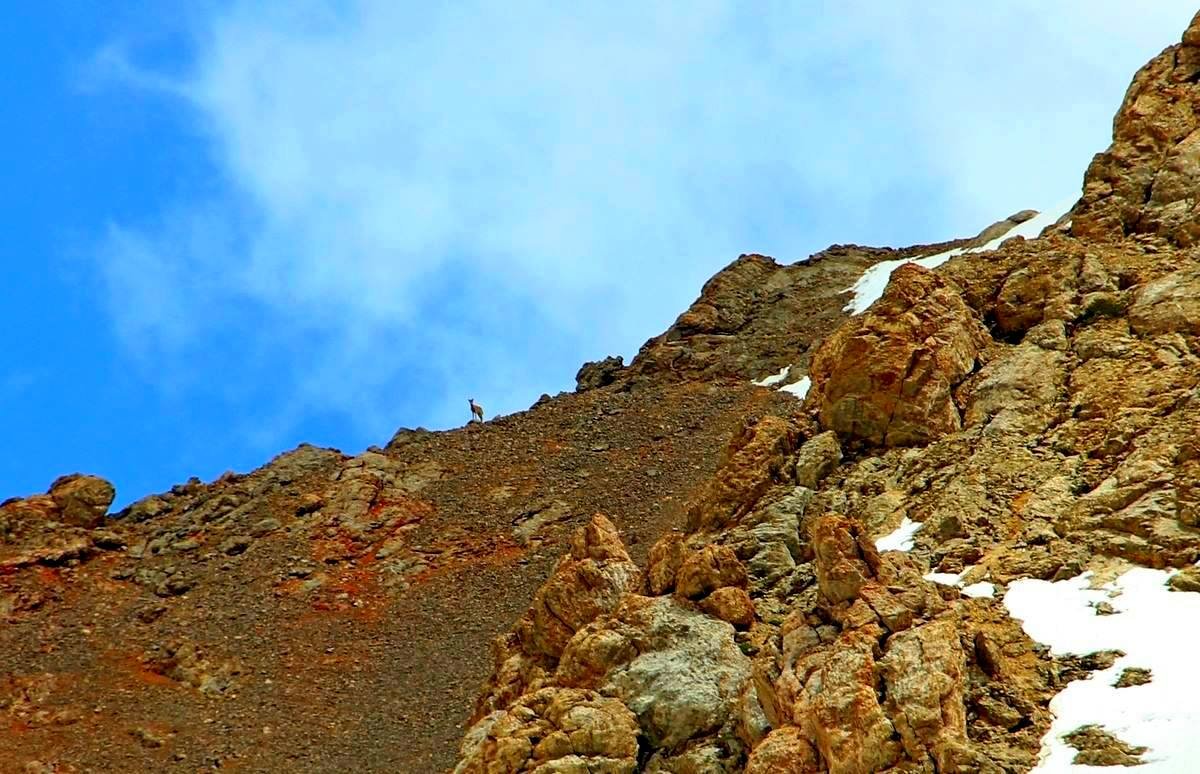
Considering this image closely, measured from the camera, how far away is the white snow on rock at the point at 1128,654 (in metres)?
15.5

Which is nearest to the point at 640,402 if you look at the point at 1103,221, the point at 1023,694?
the point at 1103,221

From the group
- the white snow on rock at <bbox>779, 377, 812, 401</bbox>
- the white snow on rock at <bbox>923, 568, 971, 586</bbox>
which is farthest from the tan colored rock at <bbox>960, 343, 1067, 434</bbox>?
the white snow on rock at <bbox>779, 377, 812, 401</bbox>

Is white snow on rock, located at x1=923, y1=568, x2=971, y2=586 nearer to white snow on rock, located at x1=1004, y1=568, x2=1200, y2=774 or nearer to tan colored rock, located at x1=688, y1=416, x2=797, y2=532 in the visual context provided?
white snow on rock, located at x1=1004, y1=568, x2=1200, y2=774

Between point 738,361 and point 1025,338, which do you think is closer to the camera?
point 1025,338

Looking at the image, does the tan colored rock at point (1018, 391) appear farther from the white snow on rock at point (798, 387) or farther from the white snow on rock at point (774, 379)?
the white snow on rock at point (774, 379)

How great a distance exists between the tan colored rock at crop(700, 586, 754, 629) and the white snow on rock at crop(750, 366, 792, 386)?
43873mm

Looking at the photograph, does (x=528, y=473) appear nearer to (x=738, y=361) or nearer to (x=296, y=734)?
(x=738, y=361)

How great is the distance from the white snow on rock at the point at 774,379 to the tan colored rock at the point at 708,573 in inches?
1701

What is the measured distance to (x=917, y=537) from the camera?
74.8 feet

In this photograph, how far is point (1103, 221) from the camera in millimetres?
31344

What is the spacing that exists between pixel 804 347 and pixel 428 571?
25939mm

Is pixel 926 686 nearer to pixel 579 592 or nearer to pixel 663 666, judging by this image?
pixel 663 666

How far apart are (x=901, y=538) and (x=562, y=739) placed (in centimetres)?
720

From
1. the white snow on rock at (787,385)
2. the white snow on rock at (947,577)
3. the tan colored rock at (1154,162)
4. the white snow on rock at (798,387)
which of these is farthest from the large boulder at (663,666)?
the white snow on rock at (798,387)
